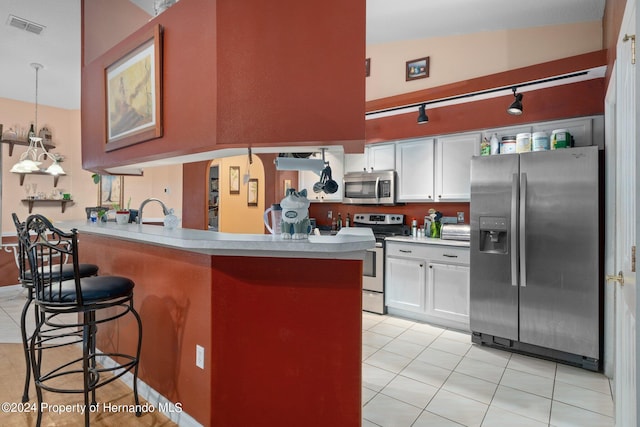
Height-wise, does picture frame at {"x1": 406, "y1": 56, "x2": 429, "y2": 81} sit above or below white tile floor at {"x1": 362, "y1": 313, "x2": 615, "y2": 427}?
above

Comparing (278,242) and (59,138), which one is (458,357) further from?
(59,138)

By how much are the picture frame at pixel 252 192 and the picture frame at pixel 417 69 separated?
10.9ft

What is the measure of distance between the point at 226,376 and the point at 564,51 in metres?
4.22

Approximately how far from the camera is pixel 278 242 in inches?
68.8

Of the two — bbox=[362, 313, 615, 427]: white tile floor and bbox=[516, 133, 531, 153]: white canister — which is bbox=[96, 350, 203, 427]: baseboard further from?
bbox=[516, 133, 531, 153]: white canister

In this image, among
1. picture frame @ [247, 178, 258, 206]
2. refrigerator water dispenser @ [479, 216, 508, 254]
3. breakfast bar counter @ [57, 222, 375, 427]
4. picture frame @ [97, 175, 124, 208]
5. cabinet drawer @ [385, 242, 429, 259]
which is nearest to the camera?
breakfast bar counter @ [57, 222, 375, 427]

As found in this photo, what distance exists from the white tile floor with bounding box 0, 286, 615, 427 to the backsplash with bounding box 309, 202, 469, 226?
60.0 inches

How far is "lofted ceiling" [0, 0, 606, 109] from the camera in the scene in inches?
125

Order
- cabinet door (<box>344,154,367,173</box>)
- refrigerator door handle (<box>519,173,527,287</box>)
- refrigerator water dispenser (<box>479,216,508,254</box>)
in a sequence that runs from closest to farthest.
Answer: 1. refrigerator door handle (<box>519,173,527,287</box>)
2. refrigerator water dispenser (<box>479,216,508,254</box>)
3. cabinet door (<box>344,154,367,173</box>)

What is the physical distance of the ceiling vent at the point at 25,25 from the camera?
10.8ft

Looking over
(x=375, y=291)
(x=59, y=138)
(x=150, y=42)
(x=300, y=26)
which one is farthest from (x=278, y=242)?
(x=59, y=138)

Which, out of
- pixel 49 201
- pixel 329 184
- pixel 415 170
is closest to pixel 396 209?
pixel 415 170

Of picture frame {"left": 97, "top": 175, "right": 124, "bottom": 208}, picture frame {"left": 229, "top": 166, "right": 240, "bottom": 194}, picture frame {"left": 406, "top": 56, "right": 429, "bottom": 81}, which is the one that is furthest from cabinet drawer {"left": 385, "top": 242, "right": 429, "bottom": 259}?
picture frame {"left": 97, "top": 175, "right": 124, "bottom": 208}

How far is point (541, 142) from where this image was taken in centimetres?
329
